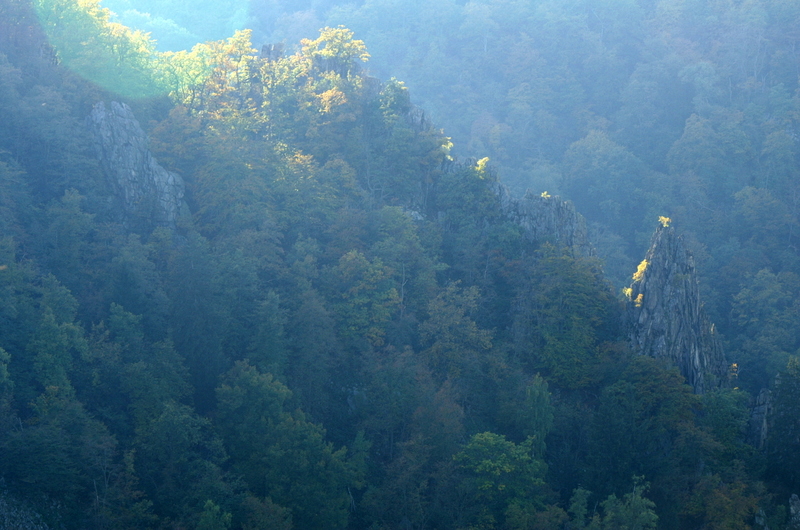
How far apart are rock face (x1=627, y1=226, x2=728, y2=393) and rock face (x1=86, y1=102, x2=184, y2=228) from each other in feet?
92.4

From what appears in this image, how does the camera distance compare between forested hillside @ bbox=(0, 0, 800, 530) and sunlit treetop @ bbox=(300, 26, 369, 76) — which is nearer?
forested hillside @ bbox=(0, 0, 800, 530)

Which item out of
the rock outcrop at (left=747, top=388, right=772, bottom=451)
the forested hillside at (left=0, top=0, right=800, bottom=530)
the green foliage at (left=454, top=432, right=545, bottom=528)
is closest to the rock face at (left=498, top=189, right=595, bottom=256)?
the forested hillside at (left=0, top=0, right=800, bottom=530)

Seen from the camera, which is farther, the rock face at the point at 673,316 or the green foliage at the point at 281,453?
the rock face at the point at 673,316

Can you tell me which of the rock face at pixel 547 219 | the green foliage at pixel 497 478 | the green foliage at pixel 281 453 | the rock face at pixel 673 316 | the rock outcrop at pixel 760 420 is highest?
the rock face at pixel 547 219

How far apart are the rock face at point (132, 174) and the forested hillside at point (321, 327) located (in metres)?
0.16

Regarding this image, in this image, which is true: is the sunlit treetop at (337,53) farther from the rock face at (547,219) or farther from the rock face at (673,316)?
the rock face at (673,316)

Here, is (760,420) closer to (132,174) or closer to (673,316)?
Answer: (673,316)

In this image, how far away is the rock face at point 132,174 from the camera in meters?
48.2

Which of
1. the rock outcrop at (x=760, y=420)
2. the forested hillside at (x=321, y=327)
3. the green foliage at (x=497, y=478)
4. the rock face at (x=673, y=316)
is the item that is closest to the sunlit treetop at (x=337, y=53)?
the forested hillside at (x=321, y=327)

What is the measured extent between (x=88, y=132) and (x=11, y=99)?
4.42 m

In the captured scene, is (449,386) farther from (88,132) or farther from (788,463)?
(88,132)

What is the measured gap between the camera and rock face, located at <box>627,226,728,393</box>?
159 feet

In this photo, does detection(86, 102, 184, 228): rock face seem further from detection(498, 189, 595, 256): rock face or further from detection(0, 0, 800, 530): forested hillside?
detection(498, 189, 595, 256): rock face

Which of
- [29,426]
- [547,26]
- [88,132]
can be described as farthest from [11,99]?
[547,26]
